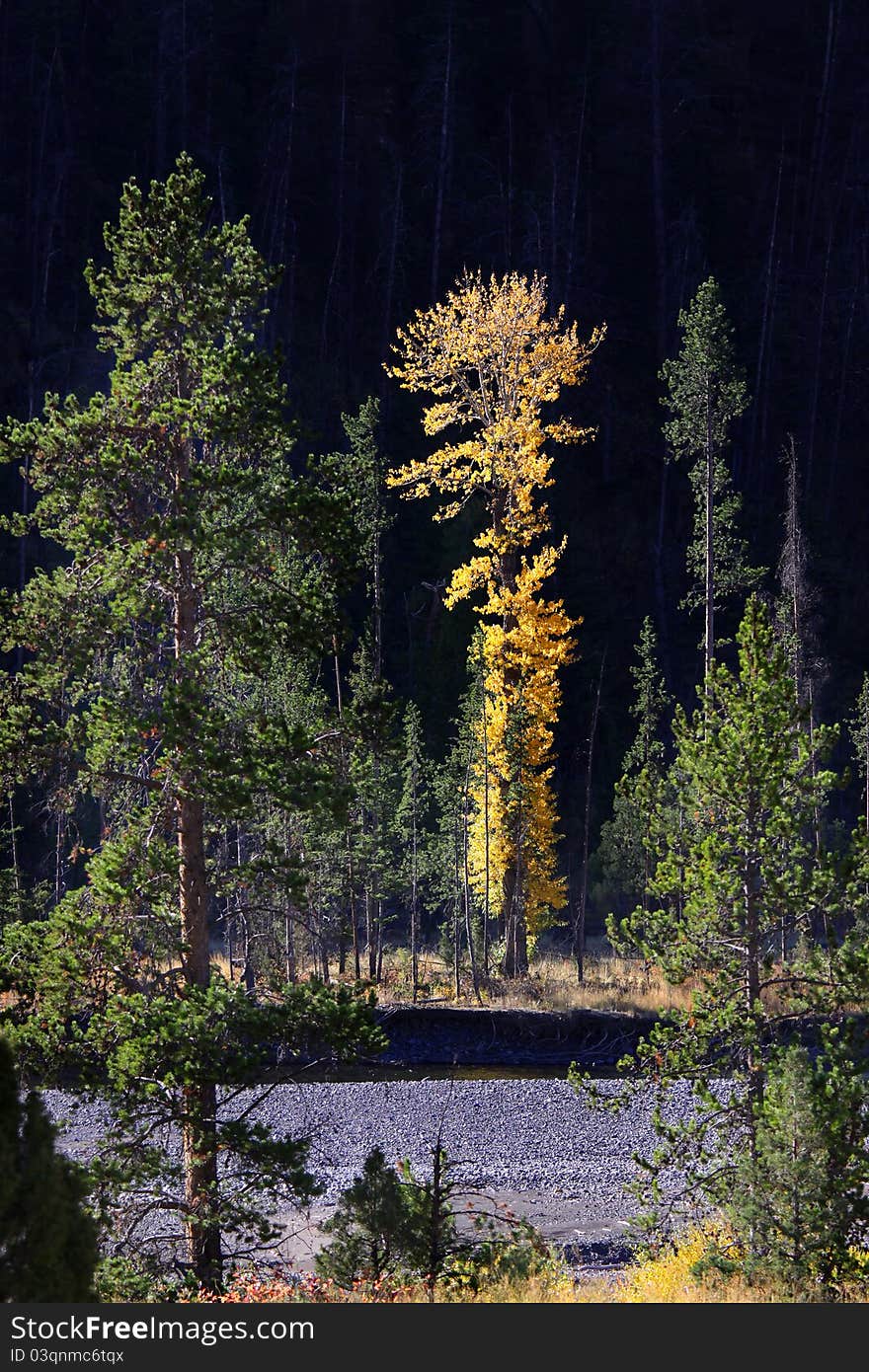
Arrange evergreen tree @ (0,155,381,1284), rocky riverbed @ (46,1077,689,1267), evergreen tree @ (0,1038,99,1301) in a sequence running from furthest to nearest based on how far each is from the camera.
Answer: rocky riverbed @ (46,1077,689,1267) → evergreen tree @ (0,155,381,1284) → evergreen tree @ (0,1038,99,1301)

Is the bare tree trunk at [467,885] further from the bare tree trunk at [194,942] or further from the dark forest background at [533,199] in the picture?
the bare tree trunk at [194,942]

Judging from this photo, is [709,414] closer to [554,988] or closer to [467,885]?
[467,885]

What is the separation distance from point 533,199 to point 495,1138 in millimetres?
46942

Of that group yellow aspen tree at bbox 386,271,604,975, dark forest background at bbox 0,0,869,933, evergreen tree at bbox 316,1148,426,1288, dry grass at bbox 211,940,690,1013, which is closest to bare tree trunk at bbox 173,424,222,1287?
evergreen tree at bbox 316,1148,426,1288

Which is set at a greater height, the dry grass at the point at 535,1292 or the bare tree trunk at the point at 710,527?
the bare tree trunk at the point at 710,527

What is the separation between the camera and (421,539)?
5359cm

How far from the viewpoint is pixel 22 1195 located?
7711 millimetres

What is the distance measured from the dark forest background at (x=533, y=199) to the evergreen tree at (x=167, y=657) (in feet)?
130

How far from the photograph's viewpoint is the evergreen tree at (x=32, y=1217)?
300 inches

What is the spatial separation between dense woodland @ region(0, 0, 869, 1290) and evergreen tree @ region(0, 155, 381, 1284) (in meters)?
0.05

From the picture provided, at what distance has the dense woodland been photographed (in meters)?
13.0

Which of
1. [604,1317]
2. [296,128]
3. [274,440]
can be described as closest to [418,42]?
[296,128]

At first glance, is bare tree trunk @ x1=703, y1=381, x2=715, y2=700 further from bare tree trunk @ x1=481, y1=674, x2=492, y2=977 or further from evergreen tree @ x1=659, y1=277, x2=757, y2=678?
bare tree trunk @ x1=481, y1=674, x2=492, y2=977

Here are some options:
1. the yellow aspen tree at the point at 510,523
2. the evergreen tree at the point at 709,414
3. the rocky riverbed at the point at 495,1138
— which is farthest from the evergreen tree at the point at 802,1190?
the yellow aspen tree at the point at 510,523
